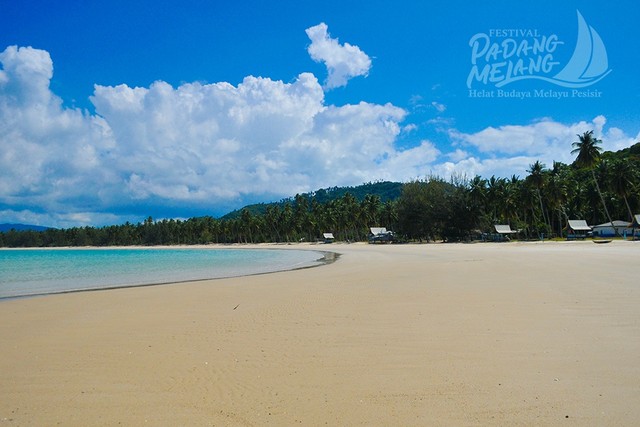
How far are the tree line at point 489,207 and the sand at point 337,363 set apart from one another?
6271cm

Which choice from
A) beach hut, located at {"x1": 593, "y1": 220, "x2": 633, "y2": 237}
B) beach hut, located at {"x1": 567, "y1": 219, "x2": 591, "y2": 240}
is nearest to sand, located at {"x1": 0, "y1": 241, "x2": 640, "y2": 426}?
beach hut, located at {"x1": 567, "y1": 219, "x2": 591, "y2": 240}

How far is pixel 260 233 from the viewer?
129 m

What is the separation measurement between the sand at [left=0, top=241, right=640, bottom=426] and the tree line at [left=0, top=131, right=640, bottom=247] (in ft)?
206

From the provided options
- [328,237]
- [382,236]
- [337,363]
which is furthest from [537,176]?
[337,363]

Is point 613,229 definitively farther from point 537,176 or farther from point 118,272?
point 118,272

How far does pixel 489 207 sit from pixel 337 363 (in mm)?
76017

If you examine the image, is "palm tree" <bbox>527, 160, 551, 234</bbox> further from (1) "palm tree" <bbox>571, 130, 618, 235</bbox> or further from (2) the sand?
(2) the sand

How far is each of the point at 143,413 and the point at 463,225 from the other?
2957 inches

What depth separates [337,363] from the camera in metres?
5.47

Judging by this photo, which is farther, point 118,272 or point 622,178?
point 622,178

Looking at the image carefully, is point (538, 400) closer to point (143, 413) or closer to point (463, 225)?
point (143, 413)

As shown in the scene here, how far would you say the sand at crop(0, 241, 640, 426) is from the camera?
4.00m

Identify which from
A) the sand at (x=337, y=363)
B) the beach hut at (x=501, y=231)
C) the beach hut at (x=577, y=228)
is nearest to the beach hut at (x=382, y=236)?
the beach hut at (x=501, y=231)

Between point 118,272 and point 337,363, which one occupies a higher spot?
point 118,272
